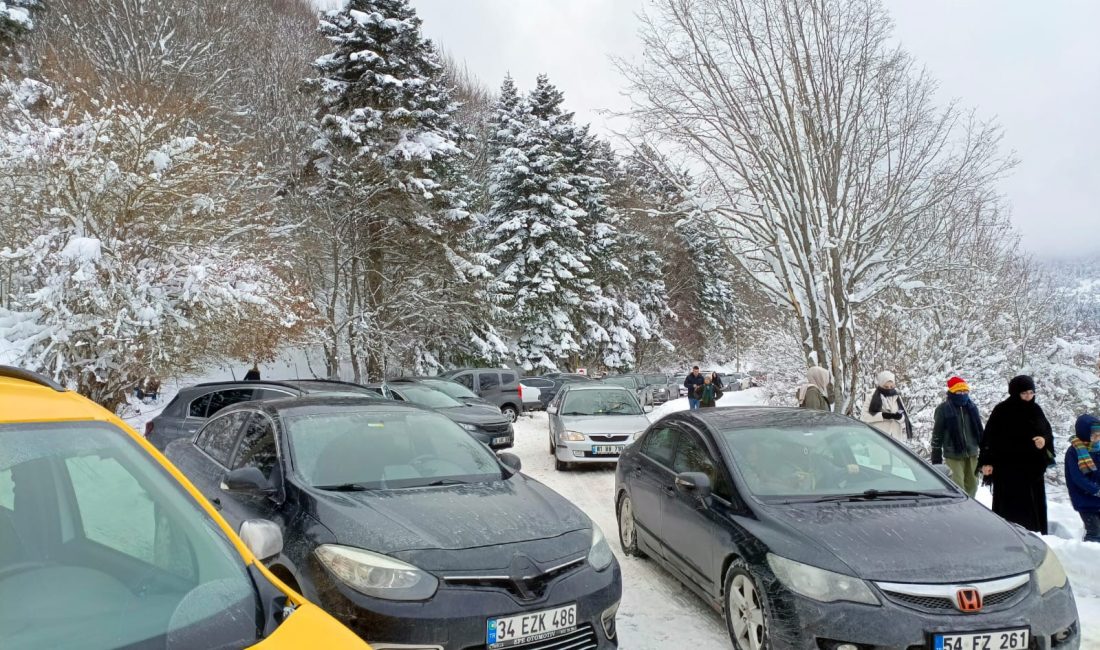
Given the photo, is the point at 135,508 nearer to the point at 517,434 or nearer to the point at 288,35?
the point at 517,434

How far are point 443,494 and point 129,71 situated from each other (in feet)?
78.4

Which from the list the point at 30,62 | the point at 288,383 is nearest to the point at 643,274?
the point at 30,62

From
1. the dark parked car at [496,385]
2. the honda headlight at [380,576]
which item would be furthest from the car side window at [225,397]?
the dark parked car at [496,385]

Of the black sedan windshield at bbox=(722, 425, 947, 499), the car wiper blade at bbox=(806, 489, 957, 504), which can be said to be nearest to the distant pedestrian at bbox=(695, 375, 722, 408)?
the black sedan windshield at bbox=(722, 425, 947, 499)

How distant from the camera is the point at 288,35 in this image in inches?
1375

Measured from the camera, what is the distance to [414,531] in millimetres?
3855

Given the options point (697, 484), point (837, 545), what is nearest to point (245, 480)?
point (697, 484)

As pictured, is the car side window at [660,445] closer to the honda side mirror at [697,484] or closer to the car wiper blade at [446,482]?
the honda side mirror at [697,484]

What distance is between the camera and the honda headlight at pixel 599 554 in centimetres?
411

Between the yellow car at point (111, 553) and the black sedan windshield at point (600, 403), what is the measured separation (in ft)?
33.5

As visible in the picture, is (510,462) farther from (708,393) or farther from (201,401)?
(708,393)

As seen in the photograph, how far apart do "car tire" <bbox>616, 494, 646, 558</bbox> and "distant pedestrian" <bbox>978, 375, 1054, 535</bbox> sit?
11.3ft

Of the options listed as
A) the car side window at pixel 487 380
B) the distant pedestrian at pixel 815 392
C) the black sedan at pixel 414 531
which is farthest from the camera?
the car side window at pixel 487 380

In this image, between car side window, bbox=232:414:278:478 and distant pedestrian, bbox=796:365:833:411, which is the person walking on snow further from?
car side window, bbox=232:414:278:478
